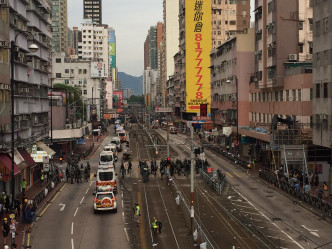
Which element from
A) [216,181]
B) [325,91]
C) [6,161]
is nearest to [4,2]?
[6,161]

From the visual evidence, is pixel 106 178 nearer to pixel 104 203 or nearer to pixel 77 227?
pixel 104 203

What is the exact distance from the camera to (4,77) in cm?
3972

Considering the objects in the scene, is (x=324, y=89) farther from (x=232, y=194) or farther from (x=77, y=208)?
(x=77, y=208)

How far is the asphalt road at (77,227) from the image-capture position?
1164 inches

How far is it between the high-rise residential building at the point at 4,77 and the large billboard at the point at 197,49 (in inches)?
2421

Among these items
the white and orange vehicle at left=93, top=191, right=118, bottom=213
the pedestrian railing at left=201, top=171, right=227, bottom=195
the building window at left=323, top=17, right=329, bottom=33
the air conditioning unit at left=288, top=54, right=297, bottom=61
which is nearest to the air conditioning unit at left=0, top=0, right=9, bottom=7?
the white and orange vehicle at left=93, top=191, right=118, bottom=213

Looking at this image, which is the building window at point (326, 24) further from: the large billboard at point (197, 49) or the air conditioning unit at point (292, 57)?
the large billboard at point (197, 49)

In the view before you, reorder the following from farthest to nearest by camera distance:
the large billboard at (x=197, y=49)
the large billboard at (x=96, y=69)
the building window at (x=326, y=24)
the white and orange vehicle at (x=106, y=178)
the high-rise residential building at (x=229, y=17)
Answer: the large billboard at (x=96, y=69), the high-rise residential building at (x=229, y=17), the large billboard at (x=197, y=49), the white and orange vehicle at (x=106, y=178), the building window at (x=326, y=24)

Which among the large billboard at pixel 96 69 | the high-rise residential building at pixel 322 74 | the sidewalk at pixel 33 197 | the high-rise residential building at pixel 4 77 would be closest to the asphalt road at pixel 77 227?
the sidewalk at pixel 33 197

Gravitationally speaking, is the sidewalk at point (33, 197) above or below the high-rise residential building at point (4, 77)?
below

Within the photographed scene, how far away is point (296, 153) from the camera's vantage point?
5109cm

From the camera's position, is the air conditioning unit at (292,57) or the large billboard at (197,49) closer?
the air conditioning unit at (292,57)

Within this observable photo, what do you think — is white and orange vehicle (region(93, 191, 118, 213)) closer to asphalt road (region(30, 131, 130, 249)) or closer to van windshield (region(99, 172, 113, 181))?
asphalt road (region(30, 131, 130, 249))

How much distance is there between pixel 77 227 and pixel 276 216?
14.8 m
